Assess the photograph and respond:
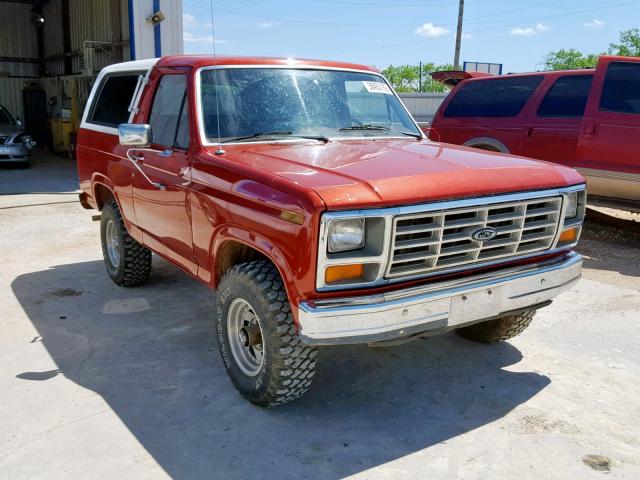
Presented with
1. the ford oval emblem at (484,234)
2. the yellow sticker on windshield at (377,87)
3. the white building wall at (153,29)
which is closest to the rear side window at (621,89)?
the yellow sticker on windshield at (377,87)

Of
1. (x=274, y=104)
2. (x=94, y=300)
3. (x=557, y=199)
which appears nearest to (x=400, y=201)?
(x=557, y=199)

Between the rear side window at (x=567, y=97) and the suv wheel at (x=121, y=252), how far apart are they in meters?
5.15

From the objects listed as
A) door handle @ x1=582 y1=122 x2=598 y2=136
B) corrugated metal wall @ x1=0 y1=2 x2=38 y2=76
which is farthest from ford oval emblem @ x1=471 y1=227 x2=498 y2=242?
corrugated metal wall @ x1=0 y1=2 x2=38 y2=76

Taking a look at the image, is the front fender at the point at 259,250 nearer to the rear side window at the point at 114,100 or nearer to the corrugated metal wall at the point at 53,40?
the rear side window at the point at 114,100

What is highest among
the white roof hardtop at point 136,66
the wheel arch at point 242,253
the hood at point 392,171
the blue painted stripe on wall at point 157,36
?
the blue painted stripe on wall at point 157,36

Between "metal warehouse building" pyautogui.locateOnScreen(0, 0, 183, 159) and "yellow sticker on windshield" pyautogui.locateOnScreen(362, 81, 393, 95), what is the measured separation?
10.7 metres

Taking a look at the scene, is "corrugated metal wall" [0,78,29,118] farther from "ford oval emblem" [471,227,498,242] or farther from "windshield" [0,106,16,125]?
"ford oval emblem" [471,227,498,242]

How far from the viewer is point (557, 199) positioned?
142 inches

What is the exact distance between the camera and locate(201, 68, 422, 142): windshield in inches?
159

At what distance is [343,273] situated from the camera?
9.93 feet

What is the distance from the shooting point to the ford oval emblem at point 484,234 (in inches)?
129

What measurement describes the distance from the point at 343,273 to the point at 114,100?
11.8 feet

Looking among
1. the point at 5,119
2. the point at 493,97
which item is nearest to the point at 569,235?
the point at 493,97

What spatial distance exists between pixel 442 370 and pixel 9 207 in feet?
27.5
